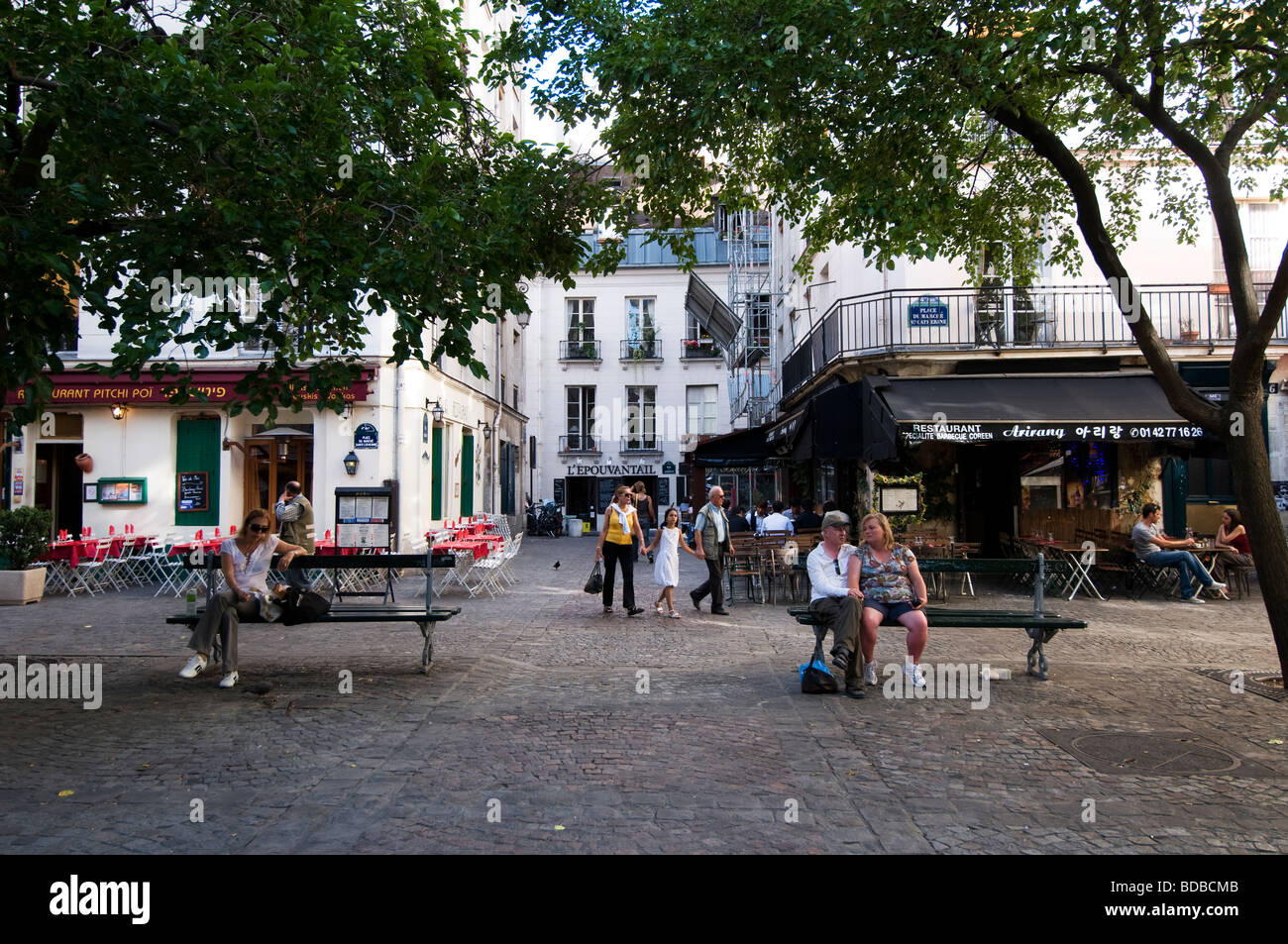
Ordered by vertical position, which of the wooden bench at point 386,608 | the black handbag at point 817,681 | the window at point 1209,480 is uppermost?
the window at point 1209,480

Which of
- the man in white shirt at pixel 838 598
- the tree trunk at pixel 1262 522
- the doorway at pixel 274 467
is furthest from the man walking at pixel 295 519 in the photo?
the tree trunk at pixel 1262 522

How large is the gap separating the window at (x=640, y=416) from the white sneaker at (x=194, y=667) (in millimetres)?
31116

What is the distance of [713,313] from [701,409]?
777 centimetres

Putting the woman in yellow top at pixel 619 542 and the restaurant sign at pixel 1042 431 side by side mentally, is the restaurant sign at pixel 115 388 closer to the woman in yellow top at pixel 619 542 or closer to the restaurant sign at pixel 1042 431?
the woman in yellow top at pixel 619 542

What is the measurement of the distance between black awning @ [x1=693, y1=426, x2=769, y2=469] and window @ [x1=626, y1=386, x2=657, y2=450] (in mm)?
17958

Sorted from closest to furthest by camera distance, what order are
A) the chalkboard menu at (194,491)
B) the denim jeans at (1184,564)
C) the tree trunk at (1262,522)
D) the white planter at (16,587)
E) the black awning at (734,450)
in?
the tree trunk at (1262,522)
the white planter at (16,587)
the denim jeans at (1184,564)
the chalkboard menu at (194,491)
the black awning at (734,450)

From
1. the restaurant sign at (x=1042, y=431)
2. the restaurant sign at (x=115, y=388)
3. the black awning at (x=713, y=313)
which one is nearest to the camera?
the restaurant sign at (x=1042, y=431)

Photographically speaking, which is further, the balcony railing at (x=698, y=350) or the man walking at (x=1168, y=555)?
the balcony railing at (x=698, y=350)

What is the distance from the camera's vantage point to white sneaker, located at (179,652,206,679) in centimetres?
753

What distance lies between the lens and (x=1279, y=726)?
19.9ft

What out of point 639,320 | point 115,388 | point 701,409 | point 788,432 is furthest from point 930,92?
point 639,320

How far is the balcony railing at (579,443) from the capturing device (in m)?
38.6

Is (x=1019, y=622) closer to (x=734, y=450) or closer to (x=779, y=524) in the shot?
(x=779, y=524)
